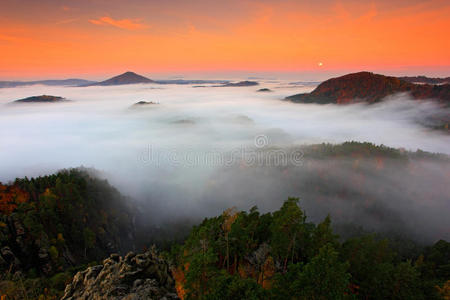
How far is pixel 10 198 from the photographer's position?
87.4 metres

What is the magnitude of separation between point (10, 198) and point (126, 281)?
9716cm

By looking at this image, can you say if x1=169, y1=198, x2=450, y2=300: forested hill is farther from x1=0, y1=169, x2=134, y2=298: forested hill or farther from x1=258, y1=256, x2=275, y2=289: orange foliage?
x1=0, y1=169, x2=134, y2=298: forested hill

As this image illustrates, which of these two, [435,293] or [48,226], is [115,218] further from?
[435,293]

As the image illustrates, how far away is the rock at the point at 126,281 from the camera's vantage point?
2086 centimetres

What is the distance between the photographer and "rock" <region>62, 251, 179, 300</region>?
2086 centimetres

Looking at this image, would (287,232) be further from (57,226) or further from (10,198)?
(10,198)

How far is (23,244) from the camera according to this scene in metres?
72.5

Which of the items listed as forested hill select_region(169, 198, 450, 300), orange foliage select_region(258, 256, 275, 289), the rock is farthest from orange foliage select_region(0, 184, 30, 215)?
orange foliage select_region(258, 256, 275, 289)

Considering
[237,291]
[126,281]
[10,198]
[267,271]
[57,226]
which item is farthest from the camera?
[57,226]

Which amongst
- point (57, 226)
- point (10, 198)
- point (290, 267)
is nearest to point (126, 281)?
point (290, 267)

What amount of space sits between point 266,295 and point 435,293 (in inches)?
979

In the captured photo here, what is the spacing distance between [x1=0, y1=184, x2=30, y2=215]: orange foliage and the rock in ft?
273

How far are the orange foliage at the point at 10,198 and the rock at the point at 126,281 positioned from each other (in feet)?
273

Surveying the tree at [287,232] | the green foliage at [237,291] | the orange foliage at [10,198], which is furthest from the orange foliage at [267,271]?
the orange foliage at [10,198]
